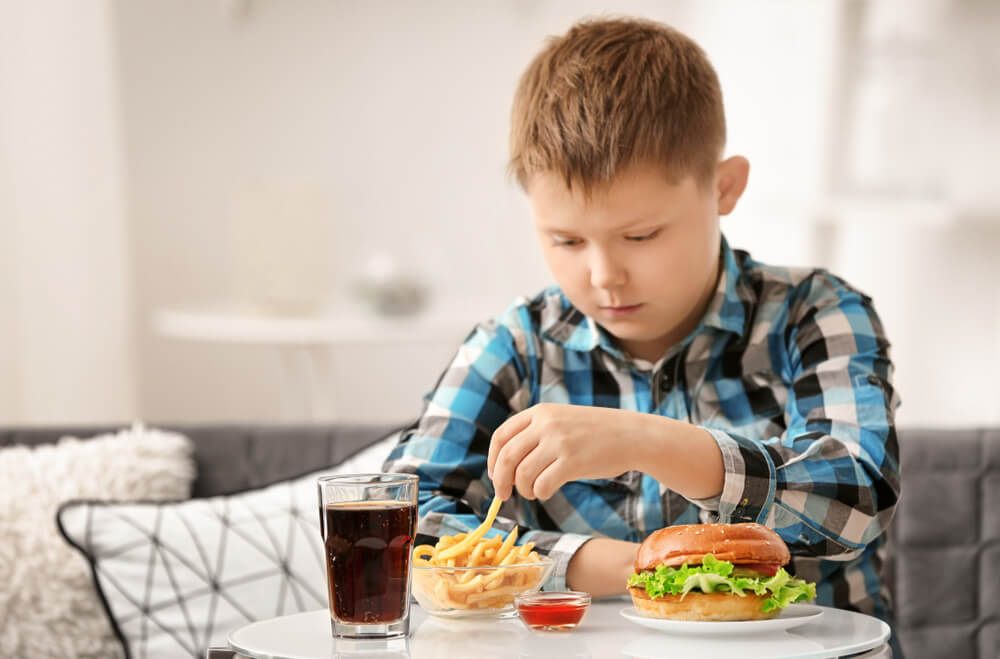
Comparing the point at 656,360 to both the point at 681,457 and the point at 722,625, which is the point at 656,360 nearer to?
the point at 681,457

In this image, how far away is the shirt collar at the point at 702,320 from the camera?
3.65ft

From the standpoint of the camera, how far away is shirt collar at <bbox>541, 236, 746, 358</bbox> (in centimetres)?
111

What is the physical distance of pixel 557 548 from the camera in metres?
0.97

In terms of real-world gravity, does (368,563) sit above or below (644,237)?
below

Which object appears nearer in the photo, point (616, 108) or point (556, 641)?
point (556, 641)

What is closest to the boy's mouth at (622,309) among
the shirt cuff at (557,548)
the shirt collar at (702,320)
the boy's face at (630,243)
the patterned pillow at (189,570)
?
the boy's face at (630,243)

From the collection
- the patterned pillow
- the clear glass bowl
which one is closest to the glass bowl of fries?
the clear glass bowl

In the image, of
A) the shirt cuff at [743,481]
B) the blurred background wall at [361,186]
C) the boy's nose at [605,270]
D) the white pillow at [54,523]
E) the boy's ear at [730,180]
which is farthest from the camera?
the blurred background wall at [361,186]

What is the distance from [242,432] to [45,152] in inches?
44.8

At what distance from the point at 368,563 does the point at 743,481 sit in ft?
0.96

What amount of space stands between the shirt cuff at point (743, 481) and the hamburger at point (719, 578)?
7cm

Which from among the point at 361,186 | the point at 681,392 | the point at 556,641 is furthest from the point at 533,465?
the point at 361,186

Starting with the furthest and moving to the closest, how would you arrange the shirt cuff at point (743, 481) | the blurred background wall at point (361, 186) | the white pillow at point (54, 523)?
1. the blurred background wall at point (361, 186)
2. the white pillow at point (54, 523)
3. the shirt cuff at point (743, 481)

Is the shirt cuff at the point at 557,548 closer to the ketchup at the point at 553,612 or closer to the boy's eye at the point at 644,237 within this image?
the ketchup at the point at 553,612
